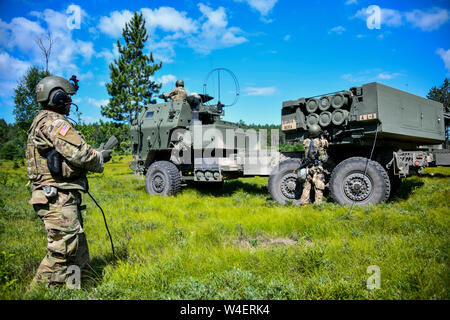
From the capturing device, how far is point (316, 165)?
6352mm

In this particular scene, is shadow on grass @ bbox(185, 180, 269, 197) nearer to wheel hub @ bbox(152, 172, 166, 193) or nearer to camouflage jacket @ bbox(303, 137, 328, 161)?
wheel hub @ bbox(152, 172, 166, 193)

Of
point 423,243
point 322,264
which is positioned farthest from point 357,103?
point 322,264

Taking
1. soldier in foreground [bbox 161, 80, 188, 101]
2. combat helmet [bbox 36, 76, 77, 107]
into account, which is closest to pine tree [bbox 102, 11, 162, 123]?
soldier in foreground [bbox 161, 80, 188, 101]

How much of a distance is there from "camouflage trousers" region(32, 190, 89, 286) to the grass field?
18 cm

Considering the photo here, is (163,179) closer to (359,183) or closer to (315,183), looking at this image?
(315,183)

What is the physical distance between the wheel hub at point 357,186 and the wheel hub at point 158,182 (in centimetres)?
533

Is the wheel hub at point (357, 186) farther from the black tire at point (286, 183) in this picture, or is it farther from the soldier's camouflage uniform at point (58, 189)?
the soldier's camouflage uniform at point (58, 189)

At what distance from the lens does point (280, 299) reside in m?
2.29

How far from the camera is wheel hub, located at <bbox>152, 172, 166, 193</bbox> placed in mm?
8438

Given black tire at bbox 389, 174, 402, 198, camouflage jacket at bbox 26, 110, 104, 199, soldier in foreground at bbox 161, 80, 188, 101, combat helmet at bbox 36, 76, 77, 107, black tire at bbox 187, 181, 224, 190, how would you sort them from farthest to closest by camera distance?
black tire at bbox 187, 181, 224, 190
soldier in foreground at bbox 161, 80, 188, 101
black tire at bbox 389, 174, 402, 198
combat helmet at bbox 36, 76, 77, 107
camouflage jacket at bbox 26, 110, 104, 199

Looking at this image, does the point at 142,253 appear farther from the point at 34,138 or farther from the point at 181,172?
the point at 181,172

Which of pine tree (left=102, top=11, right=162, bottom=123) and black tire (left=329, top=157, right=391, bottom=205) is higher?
pine tree (left=102, top=11, right=162, bottom=123)

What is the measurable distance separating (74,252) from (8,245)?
2318mm

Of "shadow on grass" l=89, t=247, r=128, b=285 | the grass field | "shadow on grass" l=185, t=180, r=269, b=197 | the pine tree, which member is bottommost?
"shadow on grass" l=89, t=247, r=128, b=285
